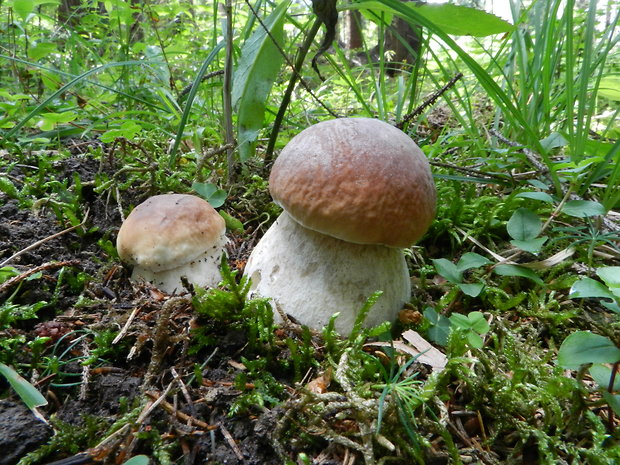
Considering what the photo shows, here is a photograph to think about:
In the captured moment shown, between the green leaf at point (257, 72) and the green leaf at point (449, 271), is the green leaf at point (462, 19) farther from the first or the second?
the green leaf at point (449, 271)

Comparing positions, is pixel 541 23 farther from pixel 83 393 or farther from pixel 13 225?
pixel 13 225

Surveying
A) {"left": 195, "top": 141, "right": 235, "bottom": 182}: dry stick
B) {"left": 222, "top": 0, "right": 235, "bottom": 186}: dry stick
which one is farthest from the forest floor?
{"left": 222, "top": 0, "right": 235, "bottom": 186}: dry stick

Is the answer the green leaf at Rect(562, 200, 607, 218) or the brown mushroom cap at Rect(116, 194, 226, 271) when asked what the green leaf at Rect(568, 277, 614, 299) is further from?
the brown mushroom cap at Rect(116, 194, 226, 271)

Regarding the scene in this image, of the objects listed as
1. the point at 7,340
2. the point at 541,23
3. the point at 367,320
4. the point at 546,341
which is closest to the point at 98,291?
the point at 7,340

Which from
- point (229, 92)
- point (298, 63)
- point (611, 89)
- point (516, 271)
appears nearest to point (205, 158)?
point (229, 92)

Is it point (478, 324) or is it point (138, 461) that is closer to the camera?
point (138, 461)

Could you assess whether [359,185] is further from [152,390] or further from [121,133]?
[121,133]

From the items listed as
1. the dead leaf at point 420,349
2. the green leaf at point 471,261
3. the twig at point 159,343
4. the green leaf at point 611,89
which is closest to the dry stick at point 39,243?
the twig at point 159,343
